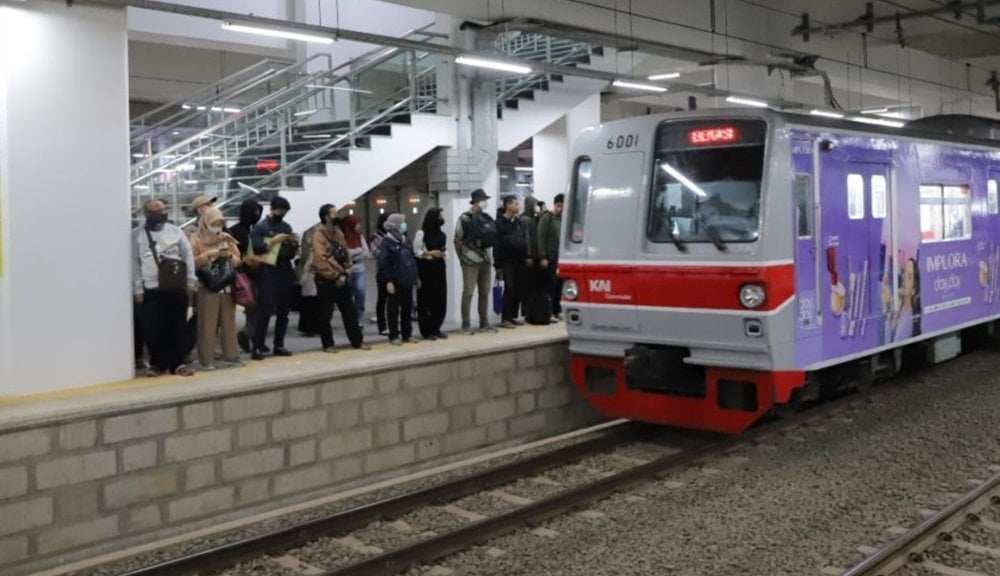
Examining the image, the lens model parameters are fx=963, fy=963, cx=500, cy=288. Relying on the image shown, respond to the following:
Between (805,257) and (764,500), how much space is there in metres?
1.84

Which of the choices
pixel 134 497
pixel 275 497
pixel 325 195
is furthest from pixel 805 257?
pixel 325 195

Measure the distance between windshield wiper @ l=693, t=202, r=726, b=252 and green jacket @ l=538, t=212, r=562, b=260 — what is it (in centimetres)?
374

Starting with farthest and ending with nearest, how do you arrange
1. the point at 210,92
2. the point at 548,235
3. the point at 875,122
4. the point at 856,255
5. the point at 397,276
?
the point at 210,92, the point at 548,235, the point at 875,122, the point at 397,276, the point at 856,255

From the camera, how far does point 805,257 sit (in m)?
7.15

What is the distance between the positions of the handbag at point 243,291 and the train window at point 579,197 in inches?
112

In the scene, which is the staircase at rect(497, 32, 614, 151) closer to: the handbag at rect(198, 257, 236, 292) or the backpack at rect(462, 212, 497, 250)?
the backpack at rect(462, 212, 497, 250)

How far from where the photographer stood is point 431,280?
31.9ft

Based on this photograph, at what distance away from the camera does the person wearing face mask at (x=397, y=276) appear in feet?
30.5

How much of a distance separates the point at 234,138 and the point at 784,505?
30.0 ft

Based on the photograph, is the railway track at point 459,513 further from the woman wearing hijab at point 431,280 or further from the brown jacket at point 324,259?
the brown jacket at point 324,259

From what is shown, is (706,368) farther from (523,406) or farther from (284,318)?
(284,318)

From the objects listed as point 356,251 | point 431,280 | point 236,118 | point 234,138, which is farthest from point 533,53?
point 431,280

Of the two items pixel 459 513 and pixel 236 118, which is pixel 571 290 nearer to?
pixel 459 513

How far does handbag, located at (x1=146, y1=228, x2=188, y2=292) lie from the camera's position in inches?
293
